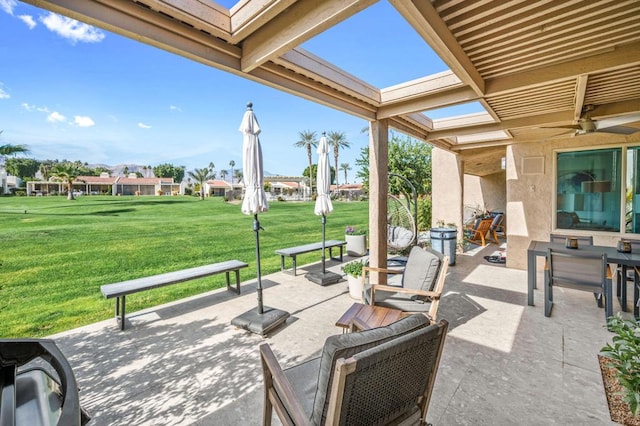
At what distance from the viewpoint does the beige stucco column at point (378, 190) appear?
4.82m

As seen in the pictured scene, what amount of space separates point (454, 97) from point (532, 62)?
89 cm

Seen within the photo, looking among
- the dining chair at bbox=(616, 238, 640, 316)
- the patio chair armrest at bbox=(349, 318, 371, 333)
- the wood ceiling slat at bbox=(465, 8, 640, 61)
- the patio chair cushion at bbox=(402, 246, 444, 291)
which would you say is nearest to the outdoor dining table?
the dining chair at bbox=(616, 238, 640, 316)

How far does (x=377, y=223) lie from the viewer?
485 cm

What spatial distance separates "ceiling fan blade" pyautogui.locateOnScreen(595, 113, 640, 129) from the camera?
3.88m

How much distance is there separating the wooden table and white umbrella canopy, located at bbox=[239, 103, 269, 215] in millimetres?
1860

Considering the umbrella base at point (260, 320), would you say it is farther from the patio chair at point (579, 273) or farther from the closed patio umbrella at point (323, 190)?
the patio chair at point (579, 273)

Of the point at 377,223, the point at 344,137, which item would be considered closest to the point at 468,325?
the point at 377,223

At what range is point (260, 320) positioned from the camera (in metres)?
3.77

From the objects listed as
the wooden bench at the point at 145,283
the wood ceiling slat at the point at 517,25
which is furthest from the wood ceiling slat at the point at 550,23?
the wooden bench at the point at 145,283

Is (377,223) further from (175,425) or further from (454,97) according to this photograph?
(175,425)

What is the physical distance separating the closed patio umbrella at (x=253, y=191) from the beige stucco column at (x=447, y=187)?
683 centimetres

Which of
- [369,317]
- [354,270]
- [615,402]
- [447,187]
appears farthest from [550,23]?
[447,187]

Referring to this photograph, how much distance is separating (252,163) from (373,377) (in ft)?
9.90

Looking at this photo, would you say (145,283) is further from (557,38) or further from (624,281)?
(624,281)
